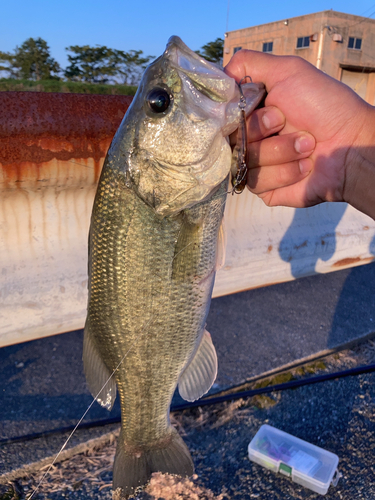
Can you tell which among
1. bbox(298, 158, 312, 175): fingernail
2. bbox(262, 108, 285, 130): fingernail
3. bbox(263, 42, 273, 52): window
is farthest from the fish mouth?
bbox(263, 42, 273, 52): window

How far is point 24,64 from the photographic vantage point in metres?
57.2

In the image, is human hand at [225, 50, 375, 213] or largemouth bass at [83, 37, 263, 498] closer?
largemouth bass at [83, 37, 263, 498]

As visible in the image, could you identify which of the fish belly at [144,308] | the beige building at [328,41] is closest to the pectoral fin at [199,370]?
the fish belly at [144,308]

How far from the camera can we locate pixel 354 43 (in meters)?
36.4

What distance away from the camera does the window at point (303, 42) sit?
3562 centimetres

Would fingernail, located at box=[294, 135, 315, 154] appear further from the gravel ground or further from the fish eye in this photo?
the gravel ground

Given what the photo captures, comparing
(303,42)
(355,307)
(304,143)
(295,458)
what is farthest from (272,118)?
(303,42)

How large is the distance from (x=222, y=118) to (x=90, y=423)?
1.97 m

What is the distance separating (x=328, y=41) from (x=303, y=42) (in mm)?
2525

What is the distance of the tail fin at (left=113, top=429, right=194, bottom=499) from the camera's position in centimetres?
171

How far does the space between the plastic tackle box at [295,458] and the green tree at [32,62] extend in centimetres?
6219

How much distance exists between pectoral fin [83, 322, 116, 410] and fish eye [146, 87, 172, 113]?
3.24 ft

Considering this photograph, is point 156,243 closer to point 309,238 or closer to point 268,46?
point 309,238

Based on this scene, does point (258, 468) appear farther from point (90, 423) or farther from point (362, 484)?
point (90, 423)
